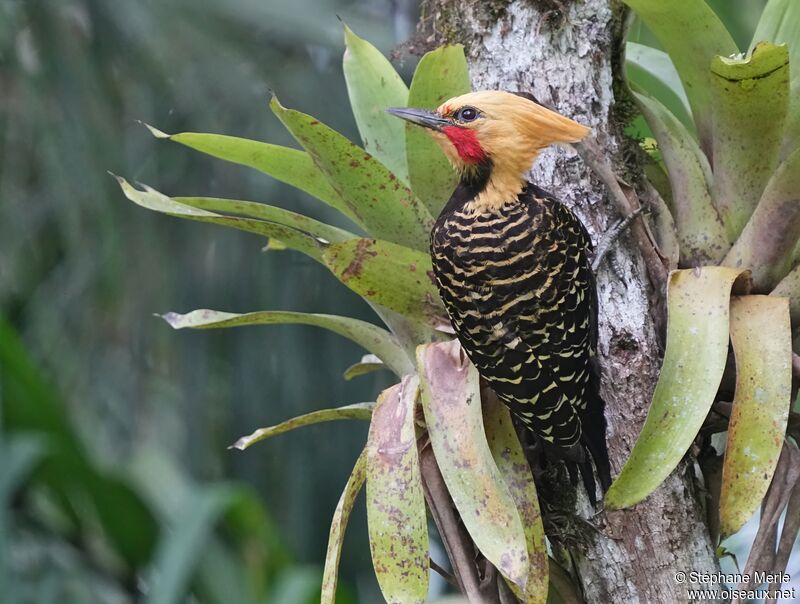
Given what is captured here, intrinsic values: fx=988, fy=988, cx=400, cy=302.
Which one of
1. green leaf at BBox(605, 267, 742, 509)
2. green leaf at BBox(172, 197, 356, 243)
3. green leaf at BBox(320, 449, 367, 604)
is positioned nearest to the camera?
green leaf at BBox(605, 267, 742, 509)

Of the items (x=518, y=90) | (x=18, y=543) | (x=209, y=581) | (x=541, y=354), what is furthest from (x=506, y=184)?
(x=18, y=543)

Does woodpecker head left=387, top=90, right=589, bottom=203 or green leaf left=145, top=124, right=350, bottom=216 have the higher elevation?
woodpecker head left=387, top=90, right=589, bottom=203

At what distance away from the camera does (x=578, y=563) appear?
5.13 ft

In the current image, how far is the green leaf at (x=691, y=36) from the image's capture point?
1.55m

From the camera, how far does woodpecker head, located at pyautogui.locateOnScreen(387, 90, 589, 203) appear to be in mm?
1558

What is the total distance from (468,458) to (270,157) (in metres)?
0.64

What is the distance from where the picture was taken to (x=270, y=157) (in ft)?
5.61

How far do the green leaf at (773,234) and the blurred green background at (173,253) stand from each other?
7.26 feet

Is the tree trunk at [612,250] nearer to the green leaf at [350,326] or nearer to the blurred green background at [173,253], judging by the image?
the green leaf at [350,326]

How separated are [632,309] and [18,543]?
267cm

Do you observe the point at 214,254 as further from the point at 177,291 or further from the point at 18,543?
the point at 18,543

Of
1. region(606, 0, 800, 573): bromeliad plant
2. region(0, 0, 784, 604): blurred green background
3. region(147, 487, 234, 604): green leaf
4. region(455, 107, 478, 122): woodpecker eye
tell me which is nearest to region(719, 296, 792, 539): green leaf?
region(606, 0, 800, 573): bromeliad plant

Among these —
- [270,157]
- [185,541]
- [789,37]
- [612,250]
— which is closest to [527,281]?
[612,250]

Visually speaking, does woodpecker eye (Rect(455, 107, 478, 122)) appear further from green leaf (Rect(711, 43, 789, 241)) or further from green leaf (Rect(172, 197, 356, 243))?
green leaf (Rect(711, 43, 789, 241))
